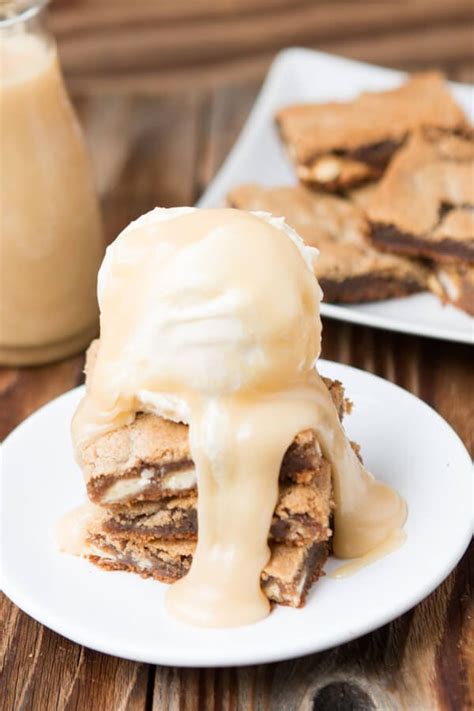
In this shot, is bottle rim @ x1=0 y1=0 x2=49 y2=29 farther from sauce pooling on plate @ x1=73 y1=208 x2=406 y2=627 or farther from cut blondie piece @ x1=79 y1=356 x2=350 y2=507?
cut blondie piece @ x1=79 y1=356 x2=350 y2=507

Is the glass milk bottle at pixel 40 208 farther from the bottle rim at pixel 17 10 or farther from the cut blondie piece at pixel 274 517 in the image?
the cut blondie piece at pixel 274 517

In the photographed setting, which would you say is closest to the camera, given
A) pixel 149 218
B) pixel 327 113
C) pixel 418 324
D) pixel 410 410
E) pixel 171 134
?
pixel 149 218

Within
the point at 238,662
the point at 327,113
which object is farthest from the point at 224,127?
the point at 238,662

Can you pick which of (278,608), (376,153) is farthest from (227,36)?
(278,608)

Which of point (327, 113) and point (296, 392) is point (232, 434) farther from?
point (327, 113)

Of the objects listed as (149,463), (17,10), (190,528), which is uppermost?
(17,10)

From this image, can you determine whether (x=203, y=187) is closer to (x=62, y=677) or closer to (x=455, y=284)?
(x=455, y=284)
